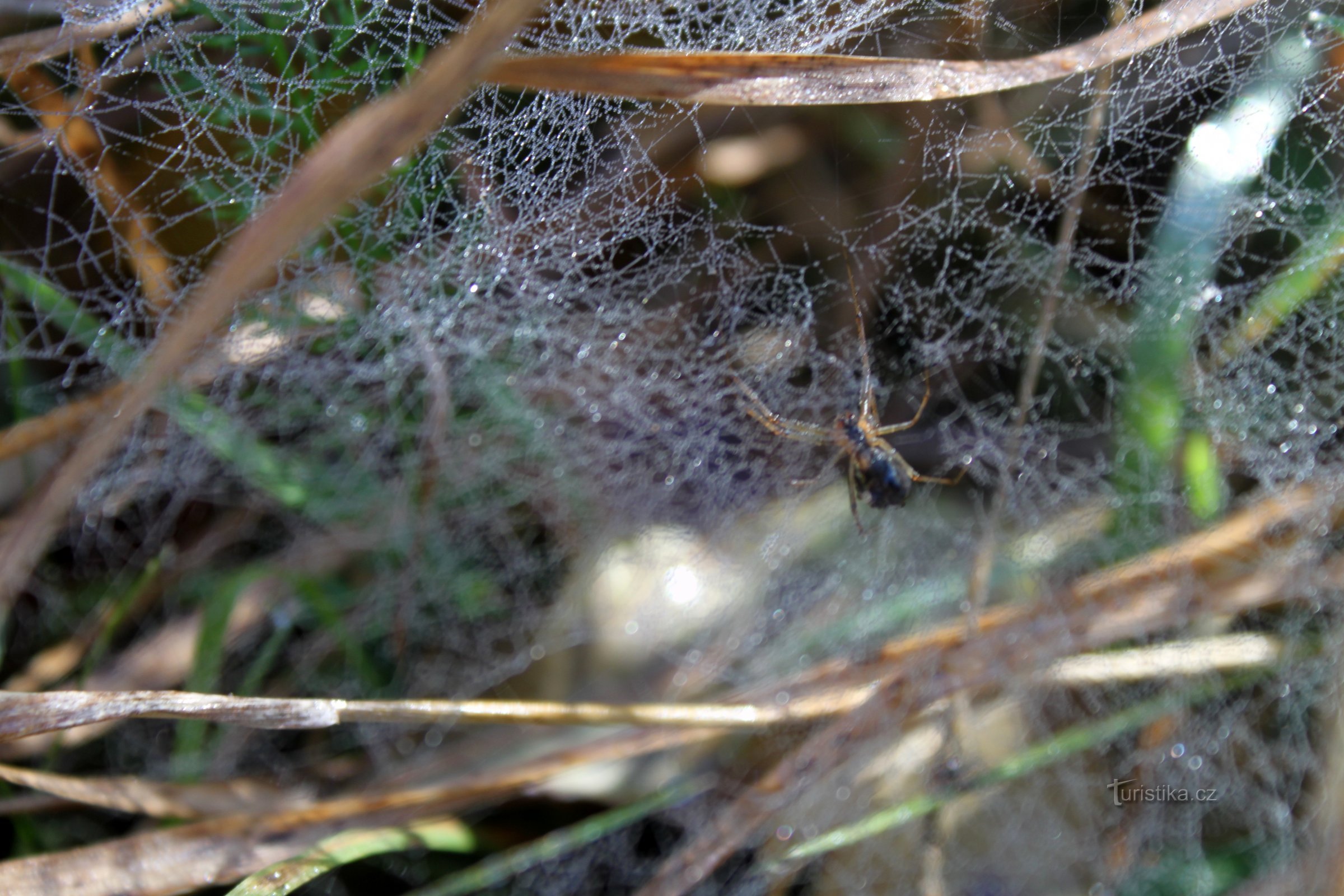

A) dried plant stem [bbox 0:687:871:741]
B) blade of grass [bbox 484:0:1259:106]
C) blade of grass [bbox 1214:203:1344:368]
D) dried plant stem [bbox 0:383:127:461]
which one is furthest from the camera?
dried plant stem [bbox 0:383:127:461]

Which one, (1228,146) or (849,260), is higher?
(849,260)

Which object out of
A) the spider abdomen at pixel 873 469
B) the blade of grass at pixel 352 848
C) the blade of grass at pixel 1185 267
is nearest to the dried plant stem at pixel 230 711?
the blade of grass at pixel 352 848

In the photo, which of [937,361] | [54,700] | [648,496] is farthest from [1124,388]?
[54,700]

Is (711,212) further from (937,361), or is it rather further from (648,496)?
(648,496)

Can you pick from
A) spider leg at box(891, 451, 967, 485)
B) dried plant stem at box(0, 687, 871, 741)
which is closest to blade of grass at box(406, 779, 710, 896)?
dried plant stem at box(0, 687, 871, 741)

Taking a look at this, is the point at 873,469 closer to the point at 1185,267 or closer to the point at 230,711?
the point at 1185,267

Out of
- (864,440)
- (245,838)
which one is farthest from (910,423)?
(245,838)

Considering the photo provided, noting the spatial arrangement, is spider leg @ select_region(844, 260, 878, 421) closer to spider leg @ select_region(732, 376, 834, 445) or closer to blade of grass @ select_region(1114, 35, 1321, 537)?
spider leg @ select_region(732, 376, 834, 445)
